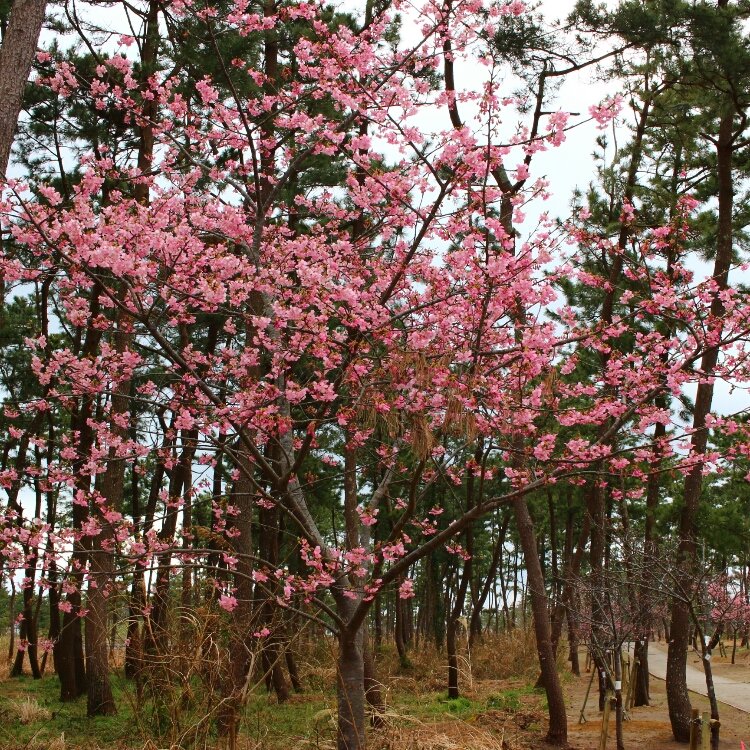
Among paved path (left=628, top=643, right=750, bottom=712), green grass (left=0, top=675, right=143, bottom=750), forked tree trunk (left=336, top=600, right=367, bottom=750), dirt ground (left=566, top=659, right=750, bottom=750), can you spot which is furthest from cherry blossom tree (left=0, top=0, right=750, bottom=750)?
paved path (left=628, top=643, right=750, bottom=712)

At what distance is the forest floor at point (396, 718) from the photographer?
5707 millimetres

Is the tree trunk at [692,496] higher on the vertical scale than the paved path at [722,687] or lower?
higher

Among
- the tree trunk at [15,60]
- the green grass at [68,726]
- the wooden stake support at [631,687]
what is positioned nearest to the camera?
the tree trunk at [15,60]

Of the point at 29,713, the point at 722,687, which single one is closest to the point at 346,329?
the point at 29,713

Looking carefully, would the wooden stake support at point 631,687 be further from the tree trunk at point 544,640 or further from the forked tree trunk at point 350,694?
the forked tree trunk at point 350,694

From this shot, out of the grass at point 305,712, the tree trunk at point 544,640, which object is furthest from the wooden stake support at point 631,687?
the tree trunk at point 544,640

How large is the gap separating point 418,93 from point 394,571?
4.19 m

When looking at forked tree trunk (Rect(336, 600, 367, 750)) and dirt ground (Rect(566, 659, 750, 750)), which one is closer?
forked tree trunk (Rect(336, 600, 367, 750))

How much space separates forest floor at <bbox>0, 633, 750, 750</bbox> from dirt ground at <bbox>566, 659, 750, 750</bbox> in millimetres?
16

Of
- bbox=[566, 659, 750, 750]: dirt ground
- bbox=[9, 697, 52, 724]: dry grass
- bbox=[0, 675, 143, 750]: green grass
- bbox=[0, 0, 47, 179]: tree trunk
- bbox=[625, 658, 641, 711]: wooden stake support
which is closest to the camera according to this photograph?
bbox=[0, 0, 47, 179]: tree trunk

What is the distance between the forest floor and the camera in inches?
225

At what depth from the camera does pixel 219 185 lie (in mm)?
8422

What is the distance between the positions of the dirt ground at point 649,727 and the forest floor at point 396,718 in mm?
16

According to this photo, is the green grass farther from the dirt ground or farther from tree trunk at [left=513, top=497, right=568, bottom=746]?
the dirt ground
